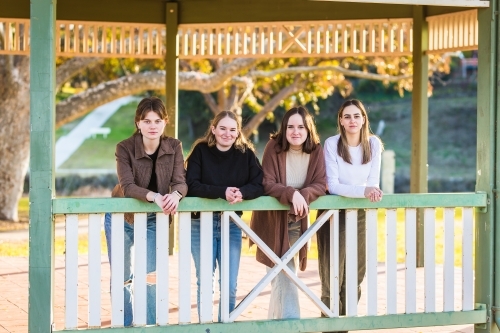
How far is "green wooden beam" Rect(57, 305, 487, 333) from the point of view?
19.7ft

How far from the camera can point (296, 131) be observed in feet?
20.2

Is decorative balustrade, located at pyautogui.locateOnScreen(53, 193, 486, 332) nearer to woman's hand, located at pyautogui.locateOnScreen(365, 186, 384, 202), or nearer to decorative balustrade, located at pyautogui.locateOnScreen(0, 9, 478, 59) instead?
woman's hand, located at pyautogui.locateOnScreen(365, 186, 384, 202)

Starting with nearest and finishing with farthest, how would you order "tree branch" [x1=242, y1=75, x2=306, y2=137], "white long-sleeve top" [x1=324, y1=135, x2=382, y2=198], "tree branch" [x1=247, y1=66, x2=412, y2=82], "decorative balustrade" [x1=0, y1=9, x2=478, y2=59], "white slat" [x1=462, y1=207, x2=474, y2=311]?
"white long-sleeve top" [x1=324, y1=135, x2=382, y2=198] < "white slat" [x1=462, y1=207, x2=474, y2=311] < "decorative balustrade" [x1=0, y1=9, x2=478, y2=59] < "tree branch" [x1=247, y1=66, x2=412, y2=82] < "tree branch" [x1=242, y1=75, x2=306, y2=137]

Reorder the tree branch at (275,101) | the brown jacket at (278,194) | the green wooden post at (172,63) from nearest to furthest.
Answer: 1. the brown jacket at (278,194)
2. the green wooden post at (172,63)
3. the tree branch at (275,101)

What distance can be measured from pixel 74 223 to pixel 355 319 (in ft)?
6.83

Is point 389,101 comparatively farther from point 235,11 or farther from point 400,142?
point 235,11

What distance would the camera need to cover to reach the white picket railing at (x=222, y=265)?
5.79 meters

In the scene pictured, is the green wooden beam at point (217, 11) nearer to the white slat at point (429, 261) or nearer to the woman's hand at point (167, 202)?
the white slat at point (429, 261)

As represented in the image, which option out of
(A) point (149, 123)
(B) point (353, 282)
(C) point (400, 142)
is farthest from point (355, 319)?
(C) point (400, 142)

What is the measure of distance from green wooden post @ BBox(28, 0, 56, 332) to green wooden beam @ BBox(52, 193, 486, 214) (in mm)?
117

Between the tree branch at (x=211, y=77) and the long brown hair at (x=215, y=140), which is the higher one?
the tree branch at (x=211, y=77)

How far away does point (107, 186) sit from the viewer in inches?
1118

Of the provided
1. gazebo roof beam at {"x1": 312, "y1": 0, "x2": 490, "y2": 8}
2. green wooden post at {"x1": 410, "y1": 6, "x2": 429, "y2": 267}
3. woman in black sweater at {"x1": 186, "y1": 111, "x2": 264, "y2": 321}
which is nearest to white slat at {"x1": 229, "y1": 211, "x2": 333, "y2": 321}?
woman in black sweater at {"x1": 186, "y1": 111, "x2": 264, "y2": 321}

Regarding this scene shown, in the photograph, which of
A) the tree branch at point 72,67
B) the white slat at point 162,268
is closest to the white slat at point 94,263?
the white slat at point 162,268
